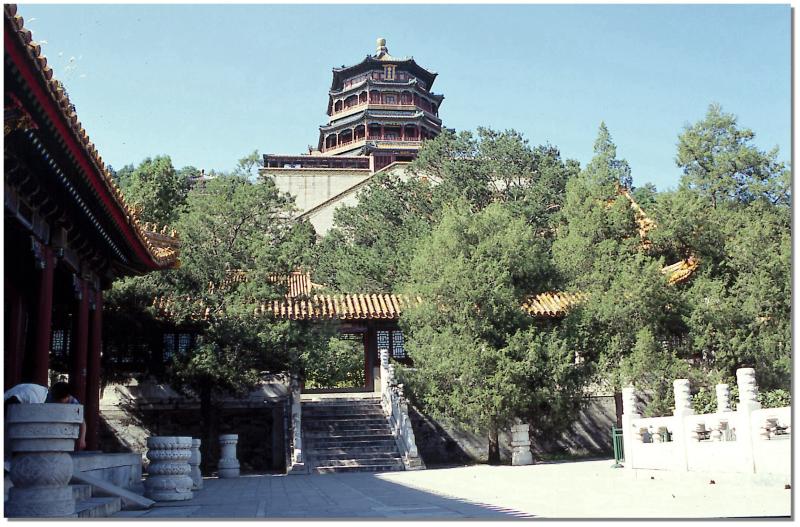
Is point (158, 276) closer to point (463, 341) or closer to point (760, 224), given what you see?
point (463, 341)

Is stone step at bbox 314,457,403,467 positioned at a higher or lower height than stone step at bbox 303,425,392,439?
lower

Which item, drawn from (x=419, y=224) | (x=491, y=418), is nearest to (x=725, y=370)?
(x=491, y=418)

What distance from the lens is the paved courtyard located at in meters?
6.11

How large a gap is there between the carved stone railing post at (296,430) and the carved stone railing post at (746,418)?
6.94m

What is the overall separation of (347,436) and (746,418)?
7626mm

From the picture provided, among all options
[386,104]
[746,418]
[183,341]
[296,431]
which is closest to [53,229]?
[296,431]

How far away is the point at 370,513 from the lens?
625cm

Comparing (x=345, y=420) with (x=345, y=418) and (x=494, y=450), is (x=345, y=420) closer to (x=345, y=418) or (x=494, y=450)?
(x=345, y=418)

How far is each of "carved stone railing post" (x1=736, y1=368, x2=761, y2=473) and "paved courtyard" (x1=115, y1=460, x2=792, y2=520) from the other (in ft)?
0.76

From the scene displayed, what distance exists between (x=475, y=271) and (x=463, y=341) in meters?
1.22

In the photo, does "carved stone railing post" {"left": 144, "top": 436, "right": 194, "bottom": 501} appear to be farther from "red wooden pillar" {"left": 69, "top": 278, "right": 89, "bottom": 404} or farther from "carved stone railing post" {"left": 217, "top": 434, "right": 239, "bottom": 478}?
"carved stone railing post" {"left": 217, "top": 434, "right": 239, "bottom": 478}

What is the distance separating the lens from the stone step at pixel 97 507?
5.56 metres

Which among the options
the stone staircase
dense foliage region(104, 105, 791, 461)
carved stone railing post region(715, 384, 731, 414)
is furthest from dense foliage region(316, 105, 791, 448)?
carved stone railing post region(715, 384, 731, 414)

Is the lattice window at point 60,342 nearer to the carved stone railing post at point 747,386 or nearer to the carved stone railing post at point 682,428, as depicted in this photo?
the carved stone railing post at point 682,428
